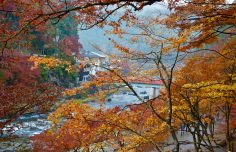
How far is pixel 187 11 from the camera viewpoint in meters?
7.14

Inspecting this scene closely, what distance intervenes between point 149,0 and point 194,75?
744cm

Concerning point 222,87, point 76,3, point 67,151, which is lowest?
point 67,151

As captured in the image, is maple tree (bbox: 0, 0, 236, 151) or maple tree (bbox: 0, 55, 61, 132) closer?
maple tree (bbox: 0, 0, 236, 151)

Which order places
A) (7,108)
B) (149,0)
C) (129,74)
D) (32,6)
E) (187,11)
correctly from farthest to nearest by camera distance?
(129,74) < (7,108) < (187,11) < (32,6) < (149,0)

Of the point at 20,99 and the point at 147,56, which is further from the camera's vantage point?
the point at 20,99

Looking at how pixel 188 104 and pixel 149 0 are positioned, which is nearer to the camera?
pixel 149 0

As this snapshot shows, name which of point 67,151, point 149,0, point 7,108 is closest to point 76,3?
point 149,0

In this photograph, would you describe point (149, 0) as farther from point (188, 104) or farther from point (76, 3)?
point (188, 104)

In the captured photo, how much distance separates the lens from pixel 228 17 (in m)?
6.01

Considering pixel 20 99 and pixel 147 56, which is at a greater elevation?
pixel 147 56

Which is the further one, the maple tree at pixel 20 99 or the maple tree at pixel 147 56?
the maple tree at pixel 20 99

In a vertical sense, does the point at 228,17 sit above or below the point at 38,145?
above

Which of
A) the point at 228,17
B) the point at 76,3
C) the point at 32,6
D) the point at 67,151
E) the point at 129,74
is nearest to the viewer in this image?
the point at 76,3

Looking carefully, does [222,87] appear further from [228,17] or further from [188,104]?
[188,104]
